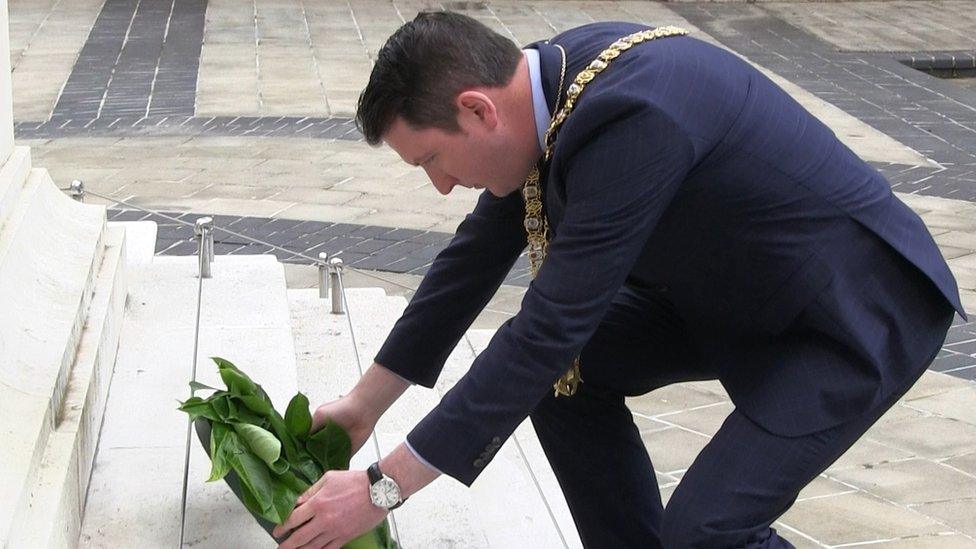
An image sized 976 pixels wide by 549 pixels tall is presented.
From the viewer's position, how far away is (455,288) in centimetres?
286

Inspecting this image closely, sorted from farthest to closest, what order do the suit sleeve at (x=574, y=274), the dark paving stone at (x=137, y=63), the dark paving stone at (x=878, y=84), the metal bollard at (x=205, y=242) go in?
the dark paving stone at (x=137, y=63)
the dark paving stone at (x=878, y=84)
the metal bollard at (x=205, y=242)
the suit sleeve at (x=574, y=274)

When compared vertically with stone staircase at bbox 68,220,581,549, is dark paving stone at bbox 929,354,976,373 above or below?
below

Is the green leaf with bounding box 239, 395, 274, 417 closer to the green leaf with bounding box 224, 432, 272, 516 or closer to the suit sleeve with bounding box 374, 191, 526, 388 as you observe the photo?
the green leaf with bounding box 224, 432, 272, 516

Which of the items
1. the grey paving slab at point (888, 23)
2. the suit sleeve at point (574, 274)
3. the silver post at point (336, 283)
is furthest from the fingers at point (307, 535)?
the grey paving slab at point (888, 23)

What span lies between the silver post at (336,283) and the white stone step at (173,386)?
7.3 inches

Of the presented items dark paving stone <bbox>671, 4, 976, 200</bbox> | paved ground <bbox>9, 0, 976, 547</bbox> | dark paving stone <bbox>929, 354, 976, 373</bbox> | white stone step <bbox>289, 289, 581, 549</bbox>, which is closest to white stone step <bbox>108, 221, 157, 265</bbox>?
white stone step <bbox>289, 289, 581, 549</bbox>

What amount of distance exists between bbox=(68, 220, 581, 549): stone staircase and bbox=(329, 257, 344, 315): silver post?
0.05 meters

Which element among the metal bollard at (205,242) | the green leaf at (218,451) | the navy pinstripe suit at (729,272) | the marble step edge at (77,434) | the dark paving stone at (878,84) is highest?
the navy pinstripe suit at (729,272)

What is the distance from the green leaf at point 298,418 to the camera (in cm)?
286

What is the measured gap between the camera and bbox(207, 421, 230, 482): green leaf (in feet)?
8.62

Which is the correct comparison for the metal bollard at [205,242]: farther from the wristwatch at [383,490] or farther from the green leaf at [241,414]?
the wristwatch at [383,490]

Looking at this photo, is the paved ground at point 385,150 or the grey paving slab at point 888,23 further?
the grey paving slab at point 888,23

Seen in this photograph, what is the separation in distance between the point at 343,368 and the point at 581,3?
33.5 feet

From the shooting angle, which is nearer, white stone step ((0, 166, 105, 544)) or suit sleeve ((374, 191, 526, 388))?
white stone step ((0, 166, 105, 544))
